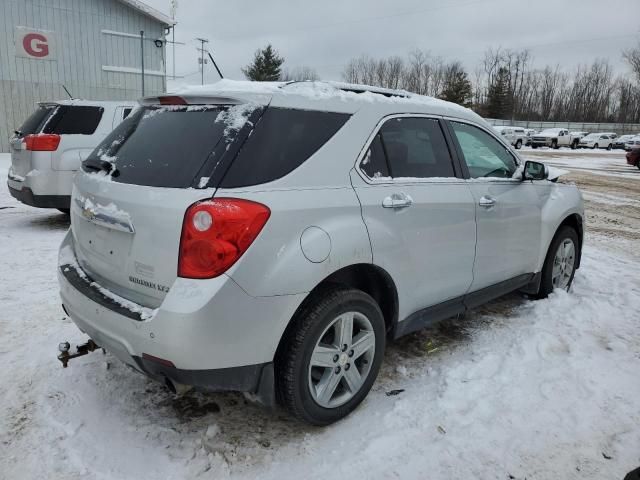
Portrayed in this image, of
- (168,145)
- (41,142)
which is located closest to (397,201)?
(168,145)

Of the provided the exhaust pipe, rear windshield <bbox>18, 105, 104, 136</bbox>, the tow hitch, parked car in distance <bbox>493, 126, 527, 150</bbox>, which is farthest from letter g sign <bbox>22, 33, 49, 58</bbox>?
parked car in distance <bbox>493, 126, 527, 150</bbox>

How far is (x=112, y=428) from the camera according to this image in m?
2.67

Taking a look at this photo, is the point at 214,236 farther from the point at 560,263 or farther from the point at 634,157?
the point at 634,157

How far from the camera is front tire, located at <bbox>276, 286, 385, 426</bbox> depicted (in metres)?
2.47

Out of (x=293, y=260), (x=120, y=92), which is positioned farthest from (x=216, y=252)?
(x=120, y=92)

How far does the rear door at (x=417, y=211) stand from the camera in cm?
280

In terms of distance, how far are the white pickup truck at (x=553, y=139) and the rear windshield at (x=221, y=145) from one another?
43.5 m

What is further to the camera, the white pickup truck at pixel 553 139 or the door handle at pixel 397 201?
the white pickup truck at pixel 553 139

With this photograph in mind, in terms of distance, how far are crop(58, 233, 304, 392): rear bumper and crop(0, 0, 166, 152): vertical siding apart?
1903cm

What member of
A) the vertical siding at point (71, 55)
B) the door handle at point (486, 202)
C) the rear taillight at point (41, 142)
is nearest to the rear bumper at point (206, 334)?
the door handle at point (486, 202)

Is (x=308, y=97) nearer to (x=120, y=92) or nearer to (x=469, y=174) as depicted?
(x=469, y=174)

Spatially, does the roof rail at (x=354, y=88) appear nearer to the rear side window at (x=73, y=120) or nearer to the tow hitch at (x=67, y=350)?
the tow hitch at (x=67, y=350)

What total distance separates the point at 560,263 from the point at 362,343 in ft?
9.31

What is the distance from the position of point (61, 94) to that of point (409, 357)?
19328mm
